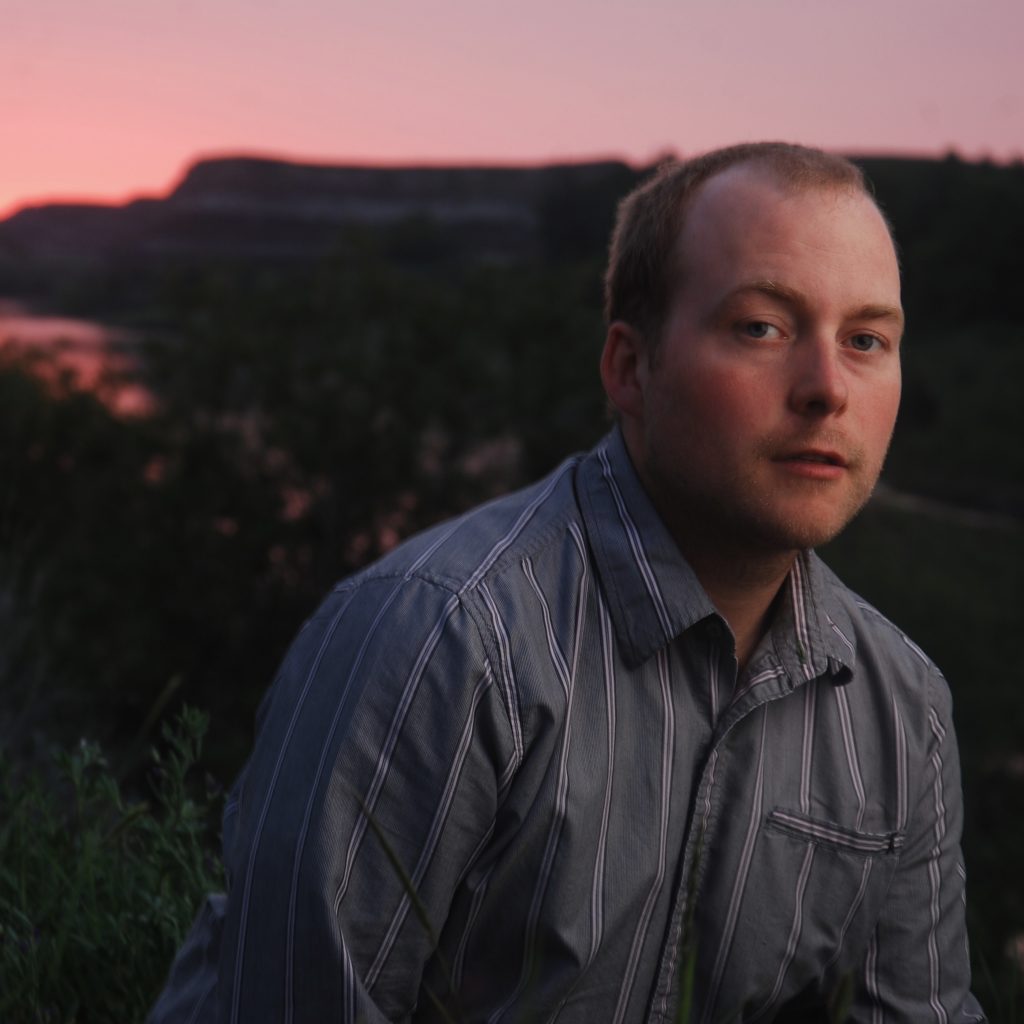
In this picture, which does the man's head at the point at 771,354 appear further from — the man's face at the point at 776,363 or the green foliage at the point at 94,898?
the green foliage at the point at 94,898

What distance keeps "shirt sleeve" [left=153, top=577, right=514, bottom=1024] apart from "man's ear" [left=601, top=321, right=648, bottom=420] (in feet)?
1.63

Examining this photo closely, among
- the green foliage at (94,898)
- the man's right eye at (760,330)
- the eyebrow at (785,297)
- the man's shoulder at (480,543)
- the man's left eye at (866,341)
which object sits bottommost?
the green foliage at (94,898)

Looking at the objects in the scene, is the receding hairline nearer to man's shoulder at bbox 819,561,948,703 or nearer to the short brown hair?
the short brown hair

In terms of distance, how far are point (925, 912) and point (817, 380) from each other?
2.82 ft

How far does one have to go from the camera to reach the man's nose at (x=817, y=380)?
5.65 ft

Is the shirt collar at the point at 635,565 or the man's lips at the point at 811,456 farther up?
the man's lips at the point at 811,456

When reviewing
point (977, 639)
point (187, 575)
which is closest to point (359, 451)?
point (187, 575)

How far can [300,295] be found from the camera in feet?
46.6

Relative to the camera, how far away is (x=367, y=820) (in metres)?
1.54

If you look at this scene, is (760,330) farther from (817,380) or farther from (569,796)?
(569,796)

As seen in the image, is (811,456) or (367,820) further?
(811,456)

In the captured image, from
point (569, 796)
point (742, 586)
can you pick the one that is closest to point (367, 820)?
point (569, 796)

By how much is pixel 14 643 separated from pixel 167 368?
5.87m

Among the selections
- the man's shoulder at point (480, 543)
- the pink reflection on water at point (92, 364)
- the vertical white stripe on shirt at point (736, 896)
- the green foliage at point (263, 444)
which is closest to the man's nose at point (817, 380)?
the man's shoulder at point (480, 543)
